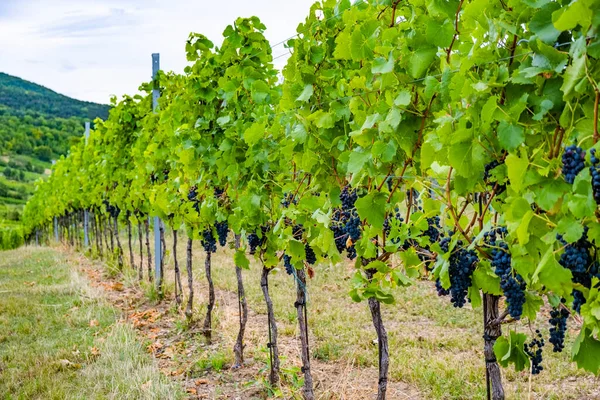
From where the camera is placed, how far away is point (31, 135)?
316 ft

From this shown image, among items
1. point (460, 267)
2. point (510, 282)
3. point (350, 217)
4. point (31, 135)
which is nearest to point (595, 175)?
point (510, 282)

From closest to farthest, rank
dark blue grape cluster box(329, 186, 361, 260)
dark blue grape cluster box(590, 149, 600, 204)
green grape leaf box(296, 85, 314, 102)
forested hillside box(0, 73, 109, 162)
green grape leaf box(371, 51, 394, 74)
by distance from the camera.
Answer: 1. dark blue grape cluster box(590, 149, 600, 204)
2. green grape leaf box(371, 51, 394, 74)
3. dark blue grape cluster box(329, 186, 361, 260)
4. green grape leaf box(296, 85, 314, 102)
5. forested hillside box(0, 73, 109, 162)

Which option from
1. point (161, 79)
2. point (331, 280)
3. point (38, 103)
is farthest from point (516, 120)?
point (38, 103)

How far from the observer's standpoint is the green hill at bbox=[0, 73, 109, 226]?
86688 millimetres

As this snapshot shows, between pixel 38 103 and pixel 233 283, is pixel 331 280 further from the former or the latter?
pixel 38 103

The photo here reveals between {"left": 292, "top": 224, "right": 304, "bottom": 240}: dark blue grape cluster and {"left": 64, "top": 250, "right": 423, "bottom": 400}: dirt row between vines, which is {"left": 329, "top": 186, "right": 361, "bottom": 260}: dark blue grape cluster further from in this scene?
{"left": 64, "top": 250, "right": 423, "bottom": 400}: dirt row between vines

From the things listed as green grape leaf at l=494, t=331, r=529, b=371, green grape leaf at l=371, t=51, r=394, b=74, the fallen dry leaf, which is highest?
green grape leaf at l=371, t=51, r=394, b=74

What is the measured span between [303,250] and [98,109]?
95.9m

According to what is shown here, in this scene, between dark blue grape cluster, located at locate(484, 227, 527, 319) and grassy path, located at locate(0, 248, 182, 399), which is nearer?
dark blue grape cluster, located at locate(484, 227, 527, 319)

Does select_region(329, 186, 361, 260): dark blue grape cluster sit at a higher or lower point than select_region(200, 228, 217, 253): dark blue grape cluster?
higher

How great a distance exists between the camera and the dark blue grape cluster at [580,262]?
1722mm

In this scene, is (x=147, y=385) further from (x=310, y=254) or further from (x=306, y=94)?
(x=306, y=94)

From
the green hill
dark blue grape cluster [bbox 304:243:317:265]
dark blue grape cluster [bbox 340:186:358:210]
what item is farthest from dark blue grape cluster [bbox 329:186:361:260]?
the green hill

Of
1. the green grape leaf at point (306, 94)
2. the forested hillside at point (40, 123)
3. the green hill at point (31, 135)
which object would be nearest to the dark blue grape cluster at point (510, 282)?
the green grape leaf at point (306, 94)
